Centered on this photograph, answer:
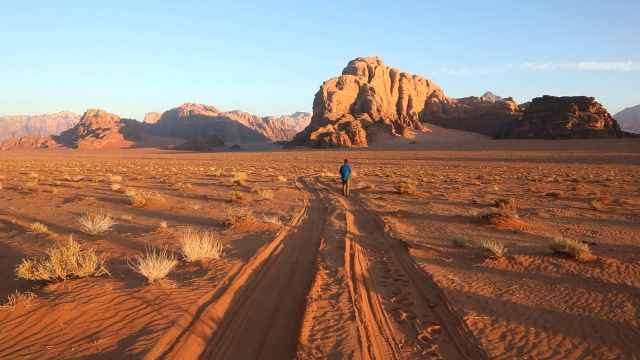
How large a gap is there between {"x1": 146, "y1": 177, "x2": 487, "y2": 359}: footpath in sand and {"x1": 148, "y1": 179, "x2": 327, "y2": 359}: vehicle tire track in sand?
0.04 feet

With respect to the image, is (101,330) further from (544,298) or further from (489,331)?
(544,298)

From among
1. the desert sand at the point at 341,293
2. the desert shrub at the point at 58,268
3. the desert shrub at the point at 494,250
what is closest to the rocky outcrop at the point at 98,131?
the desert sand at the point at 341,293

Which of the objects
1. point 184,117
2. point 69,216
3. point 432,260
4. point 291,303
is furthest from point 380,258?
point 184,117

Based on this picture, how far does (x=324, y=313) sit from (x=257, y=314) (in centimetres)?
91

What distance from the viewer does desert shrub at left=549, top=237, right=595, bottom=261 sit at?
7.01 m

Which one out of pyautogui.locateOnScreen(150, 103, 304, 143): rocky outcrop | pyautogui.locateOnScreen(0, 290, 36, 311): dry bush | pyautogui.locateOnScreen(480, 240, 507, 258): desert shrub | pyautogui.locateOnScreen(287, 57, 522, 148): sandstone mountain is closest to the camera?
pyautogui.locateOnScreen(0, 290, 36, 311): dry bush

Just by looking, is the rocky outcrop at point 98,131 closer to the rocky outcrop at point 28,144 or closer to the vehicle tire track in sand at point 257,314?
the rocky outcrop at point 28,144

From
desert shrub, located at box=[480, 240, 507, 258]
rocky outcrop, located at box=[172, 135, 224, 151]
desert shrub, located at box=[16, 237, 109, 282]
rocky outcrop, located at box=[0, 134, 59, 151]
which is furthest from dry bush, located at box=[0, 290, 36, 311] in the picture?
rocky outcrop, located at box=[0, 134, 59, 151]

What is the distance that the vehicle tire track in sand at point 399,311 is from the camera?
4098mm

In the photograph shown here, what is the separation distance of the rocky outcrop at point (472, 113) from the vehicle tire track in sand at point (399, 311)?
314ft

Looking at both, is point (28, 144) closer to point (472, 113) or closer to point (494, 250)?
point (472, 113)

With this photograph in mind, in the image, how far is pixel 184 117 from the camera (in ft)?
545

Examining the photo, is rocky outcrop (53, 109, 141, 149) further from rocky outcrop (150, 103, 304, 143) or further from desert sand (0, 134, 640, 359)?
desert sand (0, 134, 640, 359)

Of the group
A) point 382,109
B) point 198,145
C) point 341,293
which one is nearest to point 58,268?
point 341,293
